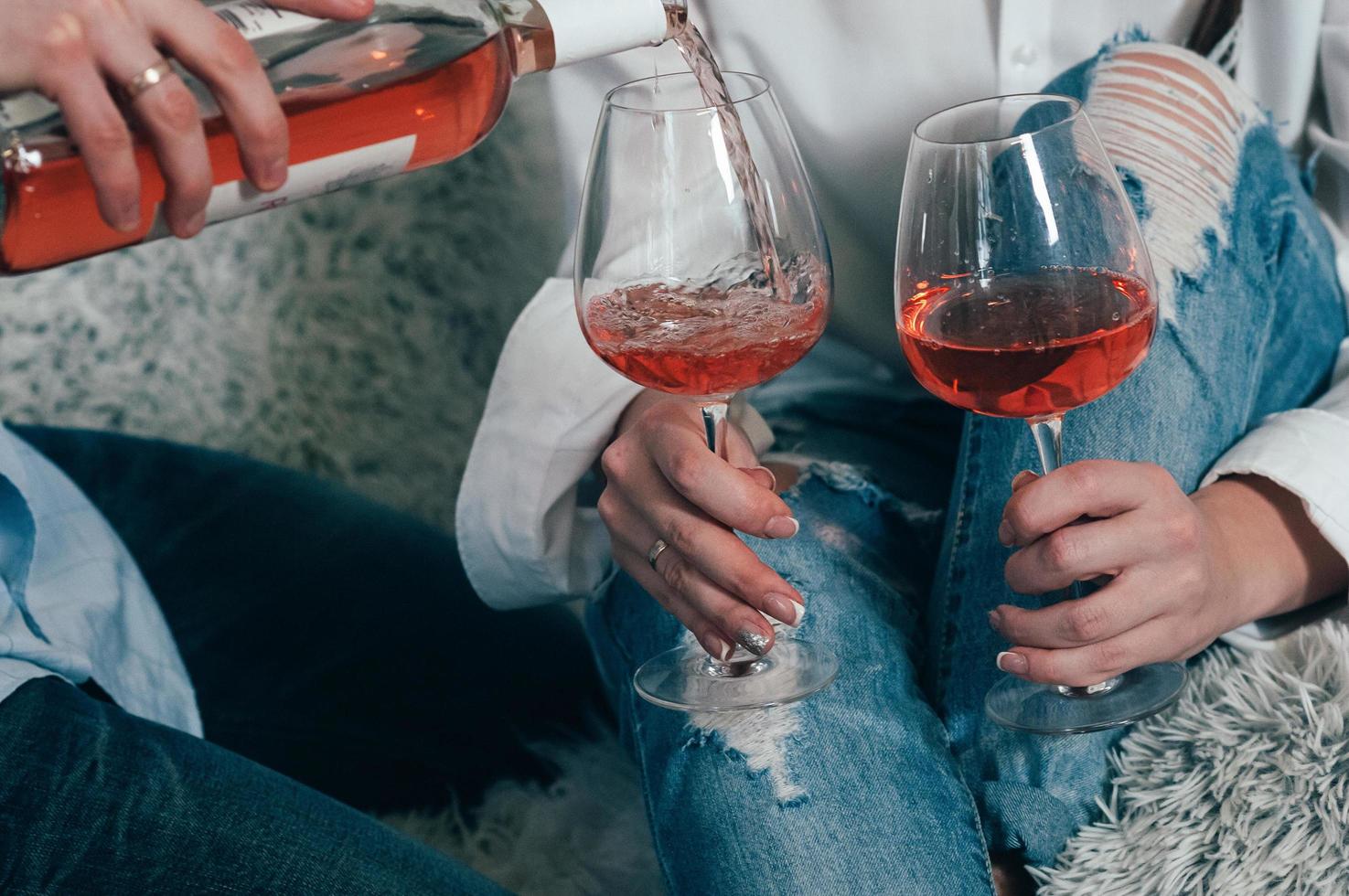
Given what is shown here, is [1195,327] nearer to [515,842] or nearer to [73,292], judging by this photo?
[515,842]

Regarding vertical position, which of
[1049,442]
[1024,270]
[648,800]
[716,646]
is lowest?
[648,800]

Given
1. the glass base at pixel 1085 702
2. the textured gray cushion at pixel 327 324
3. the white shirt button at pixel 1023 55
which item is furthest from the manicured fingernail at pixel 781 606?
the textured gray cushion at pixel 327 324

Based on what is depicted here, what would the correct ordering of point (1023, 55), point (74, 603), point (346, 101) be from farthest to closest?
point (1023, 55), point (74, 603), point (346, 101)

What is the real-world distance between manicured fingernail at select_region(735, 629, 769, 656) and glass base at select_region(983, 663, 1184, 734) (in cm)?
14

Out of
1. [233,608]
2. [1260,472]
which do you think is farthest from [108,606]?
[1260,472]

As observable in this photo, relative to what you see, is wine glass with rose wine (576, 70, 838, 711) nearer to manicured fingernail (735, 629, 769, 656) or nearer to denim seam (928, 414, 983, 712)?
manicured fingernail (735, 629, 769, 656)

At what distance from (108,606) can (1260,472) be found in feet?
Answer: 2.73

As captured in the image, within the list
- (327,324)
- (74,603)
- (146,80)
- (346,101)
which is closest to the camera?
(146,80)

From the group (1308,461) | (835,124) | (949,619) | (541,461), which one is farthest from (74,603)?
(1308,461)

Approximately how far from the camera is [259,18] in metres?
0.66

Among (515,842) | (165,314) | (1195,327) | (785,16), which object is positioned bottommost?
(515,842)

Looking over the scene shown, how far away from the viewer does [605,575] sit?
108cm

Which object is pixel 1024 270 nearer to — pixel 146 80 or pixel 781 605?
pixel 781 605

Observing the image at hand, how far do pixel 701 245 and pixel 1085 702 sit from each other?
0.35 metres
